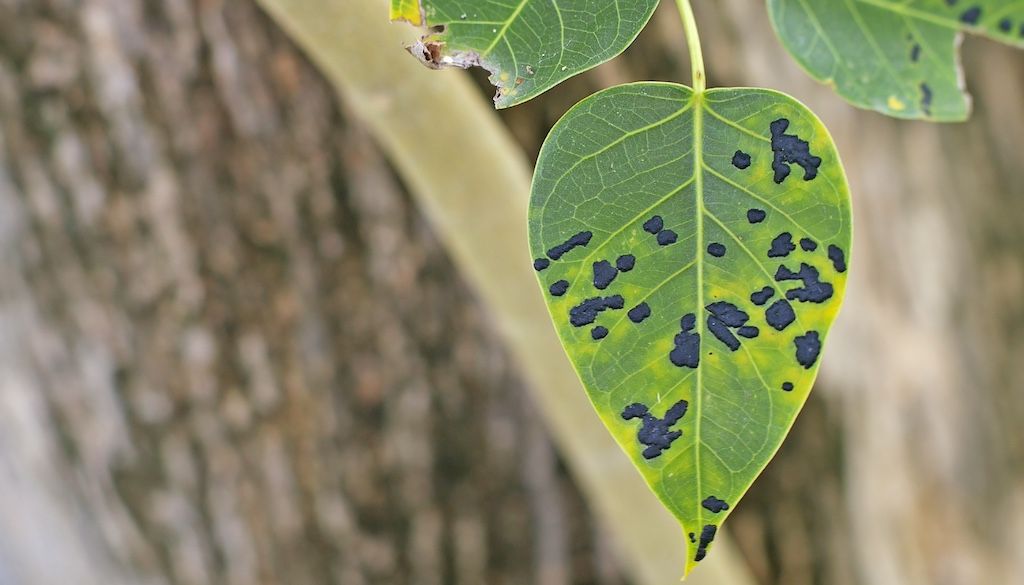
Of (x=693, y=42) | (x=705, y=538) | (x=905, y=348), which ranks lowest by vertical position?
(x=905, y=348)

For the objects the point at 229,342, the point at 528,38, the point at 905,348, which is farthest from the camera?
the point at 905,348

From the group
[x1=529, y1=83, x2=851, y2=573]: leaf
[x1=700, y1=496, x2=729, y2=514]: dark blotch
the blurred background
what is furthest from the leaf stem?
the blurred background

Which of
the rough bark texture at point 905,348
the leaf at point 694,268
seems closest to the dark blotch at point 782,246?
the leaf at point 694,268

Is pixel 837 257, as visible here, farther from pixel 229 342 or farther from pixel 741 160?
pixel 229 342

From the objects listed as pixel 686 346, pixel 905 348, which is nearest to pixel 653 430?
pixel 686 346

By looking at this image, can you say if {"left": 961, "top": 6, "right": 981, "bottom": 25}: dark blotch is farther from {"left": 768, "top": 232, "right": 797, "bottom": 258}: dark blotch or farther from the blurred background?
the blurred background

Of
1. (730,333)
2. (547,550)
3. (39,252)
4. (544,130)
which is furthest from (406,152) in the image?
(547,550)

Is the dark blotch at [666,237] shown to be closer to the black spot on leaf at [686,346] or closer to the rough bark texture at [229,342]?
the black spot on leaf at [686,346]
